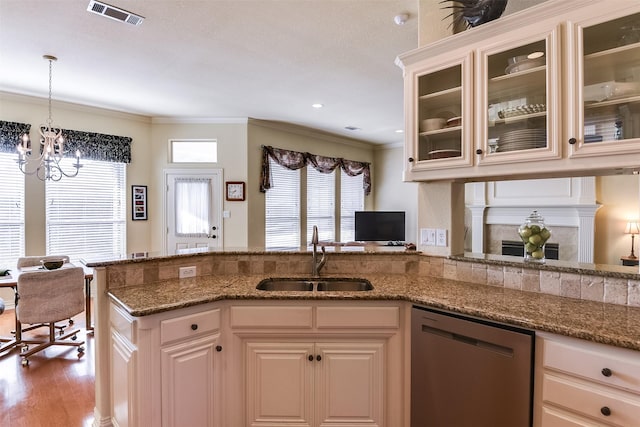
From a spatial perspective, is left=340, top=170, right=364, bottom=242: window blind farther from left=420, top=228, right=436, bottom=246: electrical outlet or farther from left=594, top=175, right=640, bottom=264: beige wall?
left=420, top=228, right=436, bottom=246: electrical outlet

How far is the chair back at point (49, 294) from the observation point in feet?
9.45

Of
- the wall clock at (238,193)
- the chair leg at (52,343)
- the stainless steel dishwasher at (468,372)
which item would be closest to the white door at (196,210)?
the wall clock at (238,193)

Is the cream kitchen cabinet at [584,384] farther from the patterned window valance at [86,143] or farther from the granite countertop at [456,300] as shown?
the patterned window valance at [86,143]

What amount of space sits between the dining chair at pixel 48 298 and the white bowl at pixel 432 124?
3185 mm

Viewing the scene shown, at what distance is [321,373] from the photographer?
1.88m

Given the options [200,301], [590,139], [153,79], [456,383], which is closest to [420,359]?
[456,383]

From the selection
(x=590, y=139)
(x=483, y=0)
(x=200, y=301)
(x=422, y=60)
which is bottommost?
(x=200, y=301)

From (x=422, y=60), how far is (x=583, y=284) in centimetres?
154

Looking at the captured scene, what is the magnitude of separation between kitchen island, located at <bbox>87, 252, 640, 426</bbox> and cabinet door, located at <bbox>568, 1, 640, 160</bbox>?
0.77 metres

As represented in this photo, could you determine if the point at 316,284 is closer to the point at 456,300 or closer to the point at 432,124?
the point at 456,300

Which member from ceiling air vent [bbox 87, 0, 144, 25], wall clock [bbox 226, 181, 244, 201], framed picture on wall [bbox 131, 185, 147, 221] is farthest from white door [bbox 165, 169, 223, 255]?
ceiling air vent [bbox 87, 0, 144, 25]

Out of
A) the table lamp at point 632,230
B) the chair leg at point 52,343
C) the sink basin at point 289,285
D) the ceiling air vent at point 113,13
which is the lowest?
the chair leg at point 52,343

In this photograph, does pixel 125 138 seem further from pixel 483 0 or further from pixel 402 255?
pixel 483 0

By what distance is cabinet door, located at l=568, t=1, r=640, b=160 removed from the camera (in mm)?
1575
